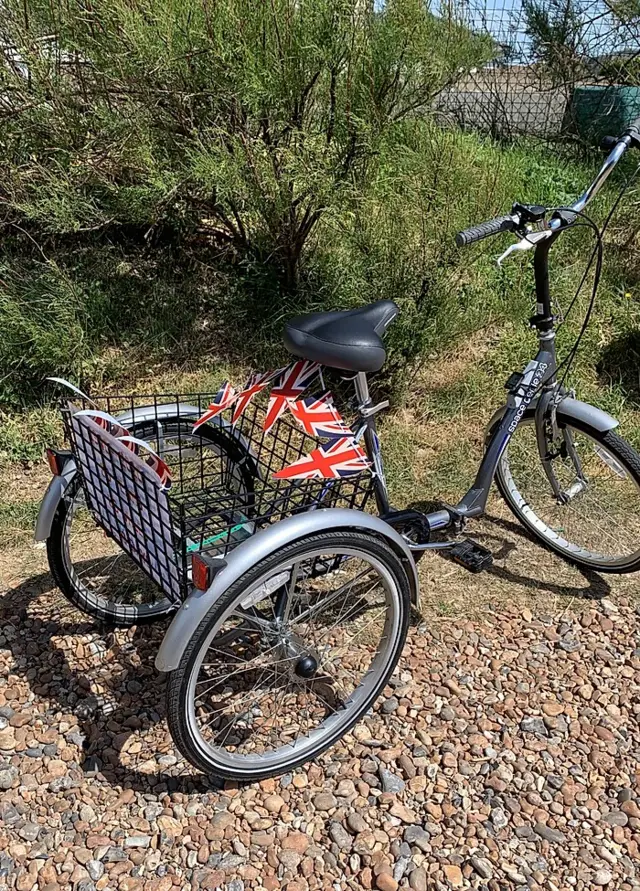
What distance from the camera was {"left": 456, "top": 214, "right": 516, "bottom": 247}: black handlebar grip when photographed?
6.84ft

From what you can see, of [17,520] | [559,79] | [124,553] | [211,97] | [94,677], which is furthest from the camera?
[559,79]

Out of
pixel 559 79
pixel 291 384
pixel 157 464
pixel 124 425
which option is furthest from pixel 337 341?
pixel 559 79

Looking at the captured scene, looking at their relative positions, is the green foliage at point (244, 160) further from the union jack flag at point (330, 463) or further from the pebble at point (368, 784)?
the union jack flag at point (330, 463)

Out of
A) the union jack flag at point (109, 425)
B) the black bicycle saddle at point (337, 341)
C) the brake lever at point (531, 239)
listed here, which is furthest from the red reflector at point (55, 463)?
the brake lever at point (531, 239)

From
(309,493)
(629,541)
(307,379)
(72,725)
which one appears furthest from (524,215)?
(72,725)

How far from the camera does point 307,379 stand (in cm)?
218

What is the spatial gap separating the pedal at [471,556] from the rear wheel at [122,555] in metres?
0.76

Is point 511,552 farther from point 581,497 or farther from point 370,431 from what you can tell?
point 370,431

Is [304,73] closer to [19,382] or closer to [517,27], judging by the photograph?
[19,382]

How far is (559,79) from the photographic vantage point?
5.68 m

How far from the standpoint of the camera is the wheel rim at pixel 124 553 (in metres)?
2.44

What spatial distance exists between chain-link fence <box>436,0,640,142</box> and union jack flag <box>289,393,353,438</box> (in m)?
3.83

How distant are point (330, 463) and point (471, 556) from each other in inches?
33.4

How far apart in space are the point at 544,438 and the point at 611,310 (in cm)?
232
